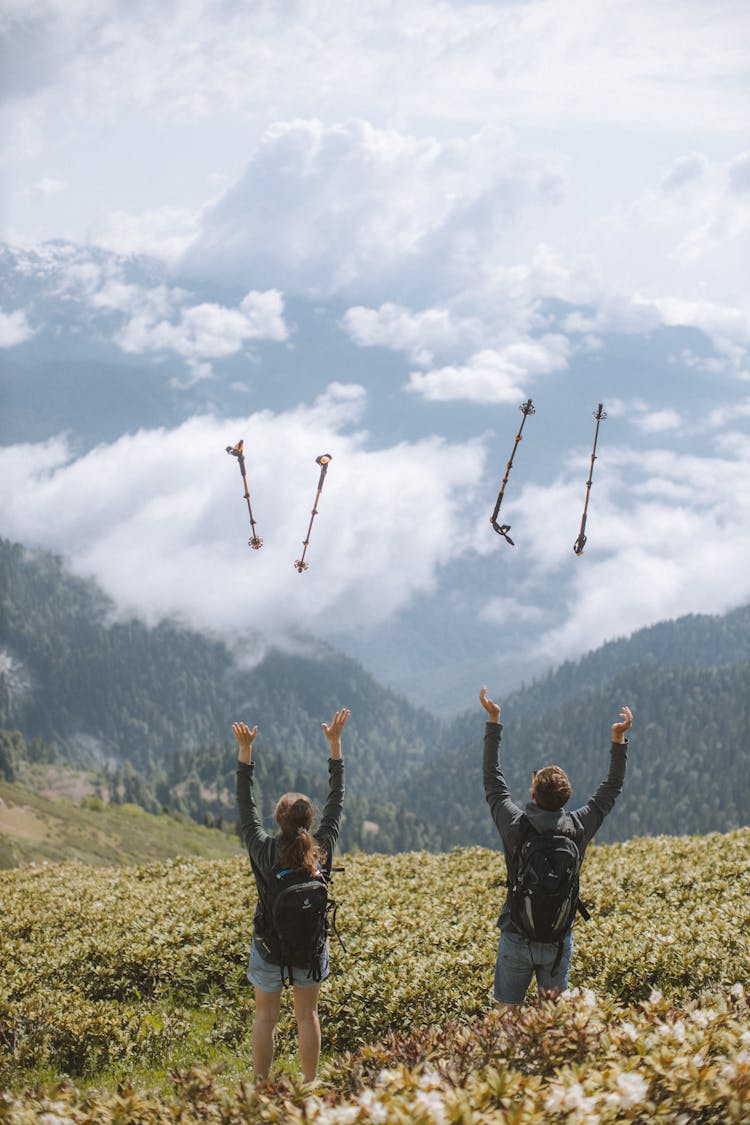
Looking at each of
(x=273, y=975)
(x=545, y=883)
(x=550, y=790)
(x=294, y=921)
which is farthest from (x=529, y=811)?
(x=273, y=975)

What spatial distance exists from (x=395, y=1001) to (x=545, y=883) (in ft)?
15.4

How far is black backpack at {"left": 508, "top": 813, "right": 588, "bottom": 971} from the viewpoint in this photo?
31.3 feet

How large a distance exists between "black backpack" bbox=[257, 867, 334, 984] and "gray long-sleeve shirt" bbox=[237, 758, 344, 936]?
0.61ft

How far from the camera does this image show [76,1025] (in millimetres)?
12758

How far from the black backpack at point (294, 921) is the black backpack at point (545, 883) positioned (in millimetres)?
2196

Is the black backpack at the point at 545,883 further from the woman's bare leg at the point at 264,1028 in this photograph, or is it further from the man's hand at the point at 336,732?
the woman's bare leg at the point at 264,1028

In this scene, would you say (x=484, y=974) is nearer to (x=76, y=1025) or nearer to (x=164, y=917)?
(x=76, y=1025)

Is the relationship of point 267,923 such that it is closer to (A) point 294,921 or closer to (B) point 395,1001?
(A) point 294,921

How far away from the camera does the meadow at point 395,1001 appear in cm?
713

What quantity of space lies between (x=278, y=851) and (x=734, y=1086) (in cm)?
495

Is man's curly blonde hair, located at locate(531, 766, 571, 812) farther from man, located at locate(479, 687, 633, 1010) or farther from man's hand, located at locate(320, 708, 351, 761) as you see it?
man's hand, located at locate(320, 708, 351, 761)

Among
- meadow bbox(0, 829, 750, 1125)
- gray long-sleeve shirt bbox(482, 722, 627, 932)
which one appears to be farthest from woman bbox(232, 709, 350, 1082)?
gray long-sleeve shirt bbox(482, 722, 627, 932)

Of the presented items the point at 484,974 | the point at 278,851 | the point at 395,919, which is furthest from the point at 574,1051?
the point at 395,919

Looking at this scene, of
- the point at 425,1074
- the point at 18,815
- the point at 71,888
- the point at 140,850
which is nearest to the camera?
the point at 425,1074
